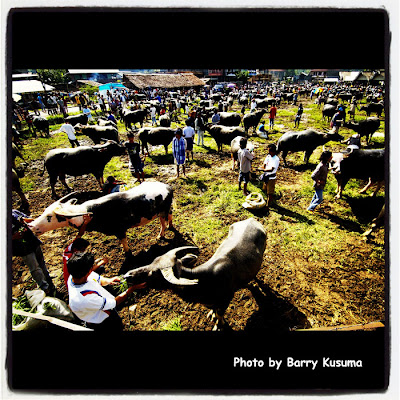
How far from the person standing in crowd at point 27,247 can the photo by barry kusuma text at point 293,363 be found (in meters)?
4.28

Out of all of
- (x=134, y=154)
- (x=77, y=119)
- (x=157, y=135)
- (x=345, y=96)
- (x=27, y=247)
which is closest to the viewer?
(x=27, y=247)

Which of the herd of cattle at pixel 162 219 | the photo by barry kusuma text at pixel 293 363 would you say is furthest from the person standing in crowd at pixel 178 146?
the photo by barry kusuma text at pixel 293 363

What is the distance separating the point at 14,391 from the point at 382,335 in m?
4.37

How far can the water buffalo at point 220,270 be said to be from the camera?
11.6 feet

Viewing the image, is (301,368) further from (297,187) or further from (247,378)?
(297,187)

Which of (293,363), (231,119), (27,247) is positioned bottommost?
(293,363)

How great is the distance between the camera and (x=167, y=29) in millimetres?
2045

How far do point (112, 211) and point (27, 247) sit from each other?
68.4 inches

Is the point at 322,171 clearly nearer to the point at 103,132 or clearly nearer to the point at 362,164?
the point at 362,164

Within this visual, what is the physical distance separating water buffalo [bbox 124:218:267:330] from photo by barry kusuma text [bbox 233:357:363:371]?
44.4 inches

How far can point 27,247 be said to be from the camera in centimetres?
405

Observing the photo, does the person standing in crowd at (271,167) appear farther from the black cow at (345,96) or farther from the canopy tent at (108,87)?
the canopy tent at (108,87)

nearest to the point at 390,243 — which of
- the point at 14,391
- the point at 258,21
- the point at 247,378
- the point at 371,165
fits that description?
the point at 247,378

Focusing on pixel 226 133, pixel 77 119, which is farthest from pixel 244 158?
pixel 77 119
